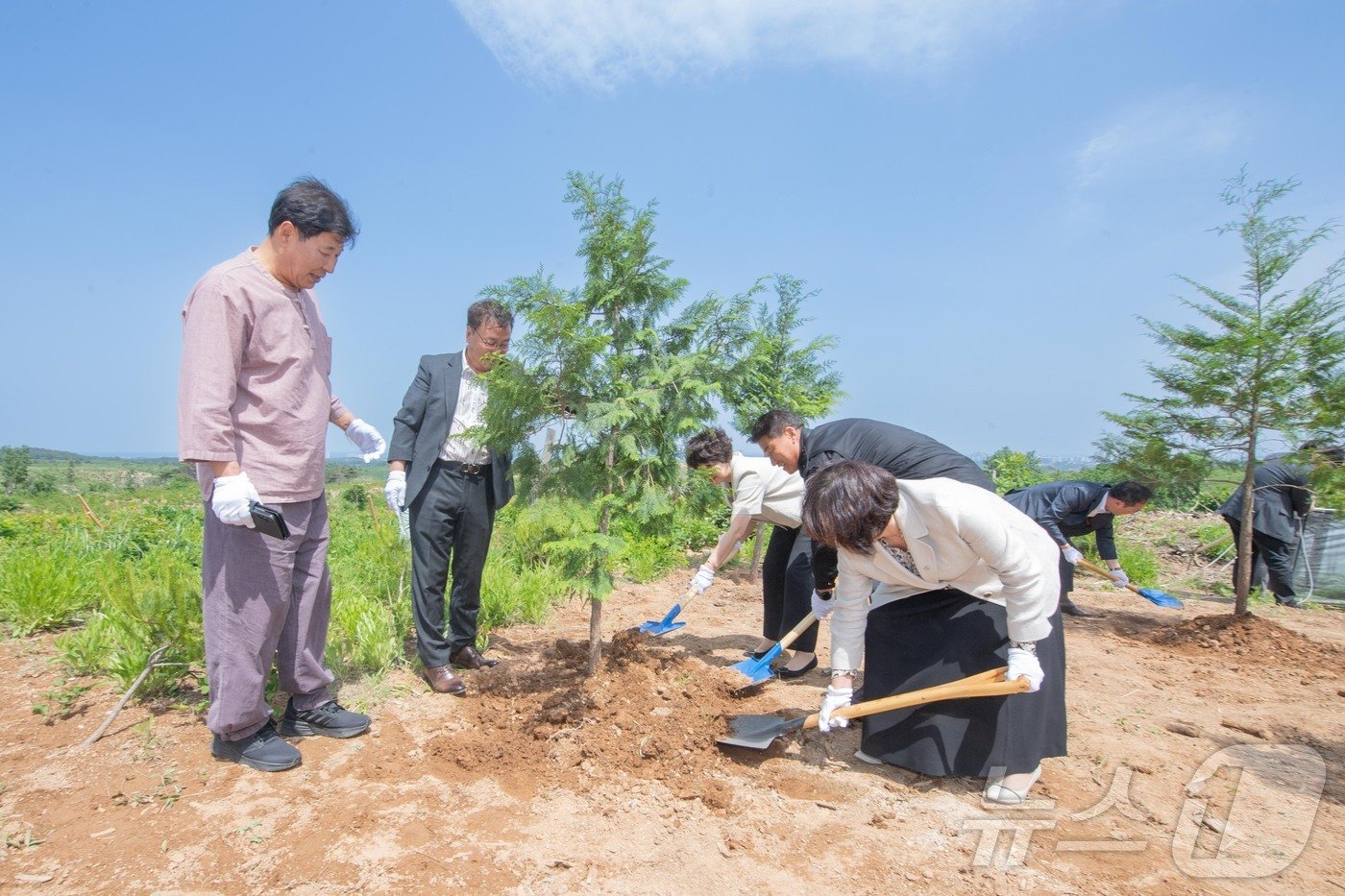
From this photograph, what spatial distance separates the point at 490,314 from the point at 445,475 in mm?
849

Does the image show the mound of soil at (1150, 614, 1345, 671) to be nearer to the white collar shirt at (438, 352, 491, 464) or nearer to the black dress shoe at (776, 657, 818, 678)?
the black dress shoe at (776, 657, 818, 678)

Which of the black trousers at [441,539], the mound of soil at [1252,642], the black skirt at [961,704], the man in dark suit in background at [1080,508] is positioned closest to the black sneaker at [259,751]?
the black trousers at [441,539]

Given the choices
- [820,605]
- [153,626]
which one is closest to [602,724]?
[820,605]

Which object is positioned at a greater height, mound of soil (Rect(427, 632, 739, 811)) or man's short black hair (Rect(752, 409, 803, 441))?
man's short black hair (Rect(752, 409, 803, 441))


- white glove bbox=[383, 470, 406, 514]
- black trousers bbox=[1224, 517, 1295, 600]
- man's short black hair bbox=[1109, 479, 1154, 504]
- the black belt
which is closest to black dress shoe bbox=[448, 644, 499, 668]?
white glove bbox=[383, 470, 406, 514]

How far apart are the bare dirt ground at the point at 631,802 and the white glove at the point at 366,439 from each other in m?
1.22

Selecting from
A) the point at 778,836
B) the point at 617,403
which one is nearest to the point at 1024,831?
the point at 778,836

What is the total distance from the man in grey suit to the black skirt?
2.05m

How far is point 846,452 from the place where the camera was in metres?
3.21

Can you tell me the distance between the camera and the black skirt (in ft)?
8.58

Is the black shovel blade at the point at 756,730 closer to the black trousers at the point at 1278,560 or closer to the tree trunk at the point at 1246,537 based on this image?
the tree trunk at the point at 1246,537

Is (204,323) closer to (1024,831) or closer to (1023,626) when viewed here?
(1023,626)

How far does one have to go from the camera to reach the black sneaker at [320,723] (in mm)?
2971

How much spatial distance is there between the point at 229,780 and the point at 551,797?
1.24 meters
